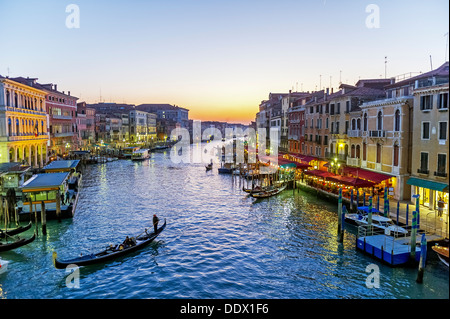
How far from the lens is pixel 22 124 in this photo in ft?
116

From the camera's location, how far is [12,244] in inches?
583

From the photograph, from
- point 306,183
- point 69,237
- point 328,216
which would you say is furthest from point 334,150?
point 69,237

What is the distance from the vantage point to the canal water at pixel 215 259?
38.7 feet

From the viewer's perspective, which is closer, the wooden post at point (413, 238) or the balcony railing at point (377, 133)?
the wooden post at point (413, 238)

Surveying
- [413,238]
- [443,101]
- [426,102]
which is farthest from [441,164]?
[413,238]

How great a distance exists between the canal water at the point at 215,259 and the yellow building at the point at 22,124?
1317 centimetres

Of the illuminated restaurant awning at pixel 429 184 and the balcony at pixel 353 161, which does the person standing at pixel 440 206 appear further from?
the balcony at pixel 353 161

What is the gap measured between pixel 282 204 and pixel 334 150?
8227 mm

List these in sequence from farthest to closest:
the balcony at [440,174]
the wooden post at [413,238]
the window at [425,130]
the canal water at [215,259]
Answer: the window at [425,130] < the balcony at [440,174] < the wooden post at [413,238] < the canal water at [215,259]

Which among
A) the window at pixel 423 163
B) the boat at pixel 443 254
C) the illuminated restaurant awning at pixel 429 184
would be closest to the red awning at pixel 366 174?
the illuminated restaurant awning at pixel 429 184

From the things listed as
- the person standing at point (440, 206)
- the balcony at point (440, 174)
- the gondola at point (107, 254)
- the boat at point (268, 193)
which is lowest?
the gondola at point (107, 254)

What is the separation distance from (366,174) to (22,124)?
1271 inches
